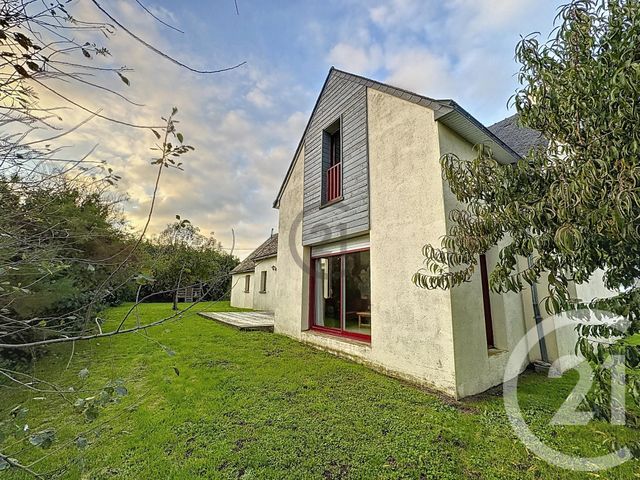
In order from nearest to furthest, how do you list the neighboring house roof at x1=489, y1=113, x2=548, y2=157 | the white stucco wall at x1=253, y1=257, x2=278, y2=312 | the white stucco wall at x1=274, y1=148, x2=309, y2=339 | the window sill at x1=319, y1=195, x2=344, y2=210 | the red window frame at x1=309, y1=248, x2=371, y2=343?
the red window frame at x1=309, y1=248, x2=371, y2=343, the window sill at x1=319, y1=195, x2=344, y2=210, the neighboring house roof at x1=489, y1=113, x2=548, y2=157, the white stucco wall at x1=274, y1=148, x2=309, y2=339, the white stucco wall at x1=253, y1=257, x2=278, y2=312

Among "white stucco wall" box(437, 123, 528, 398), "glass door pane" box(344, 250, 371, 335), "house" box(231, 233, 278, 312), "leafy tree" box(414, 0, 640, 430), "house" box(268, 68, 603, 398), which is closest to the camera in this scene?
"leafy tree" box(414, 0, 640, 430)

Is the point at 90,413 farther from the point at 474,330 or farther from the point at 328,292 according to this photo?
the point at 328,292

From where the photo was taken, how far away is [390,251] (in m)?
5.98

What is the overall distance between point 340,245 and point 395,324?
279cm

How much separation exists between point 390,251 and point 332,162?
3997 millimetres

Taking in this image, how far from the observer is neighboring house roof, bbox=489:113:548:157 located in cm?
827

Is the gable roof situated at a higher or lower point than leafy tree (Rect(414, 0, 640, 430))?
higher

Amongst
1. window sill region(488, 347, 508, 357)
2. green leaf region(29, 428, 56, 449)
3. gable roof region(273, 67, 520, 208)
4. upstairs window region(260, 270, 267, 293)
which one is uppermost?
gable roof region(273, 67, 520, 208)

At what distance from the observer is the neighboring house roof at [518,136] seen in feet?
27.1

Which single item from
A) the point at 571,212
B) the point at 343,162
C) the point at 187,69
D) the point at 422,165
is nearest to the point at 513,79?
the point at 571,212

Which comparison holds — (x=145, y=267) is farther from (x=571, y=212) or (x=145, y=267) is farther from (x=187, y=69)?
(x=571, y=212)

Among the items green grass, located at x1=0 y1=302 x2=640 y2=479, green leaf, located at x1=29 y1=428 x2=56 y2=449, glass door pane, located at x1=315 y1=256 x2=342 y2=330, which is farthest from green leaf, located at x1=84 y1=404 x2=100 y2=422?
glass door pane, located at x1=315 y1=256 x2=342 y2=330

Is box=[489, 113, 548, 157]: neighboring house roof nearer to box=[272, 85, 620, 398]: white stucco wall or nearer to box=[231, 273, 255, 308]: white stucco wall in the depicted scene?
box=[272, 85, 620, 398]: white stucco wall

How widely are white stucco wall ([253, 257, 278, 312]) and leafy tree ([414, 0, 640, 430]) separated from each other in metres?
13.3
